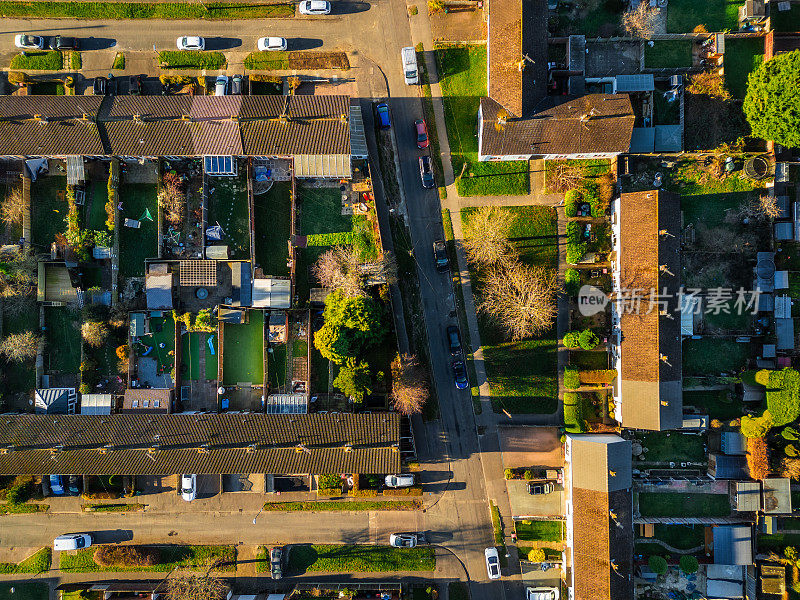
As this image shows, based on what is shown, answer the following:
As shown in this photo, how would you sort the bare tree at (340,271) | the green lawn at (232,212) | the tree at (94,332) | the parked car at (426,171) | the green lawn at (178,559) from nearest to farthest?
the bare tree at (340,271) < the tree at (94,332) < the parked car at (426,171) < the green lawn at (232,212) < the green lawn at (178,559)

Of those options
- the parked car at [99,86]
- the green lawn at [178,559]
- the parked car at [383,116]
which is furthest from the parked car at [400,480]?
the parked car at [99,86]

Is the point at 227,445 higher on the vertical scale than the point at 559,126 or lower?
lower

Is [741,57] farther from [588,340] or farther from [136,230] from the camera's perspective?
[136,230]

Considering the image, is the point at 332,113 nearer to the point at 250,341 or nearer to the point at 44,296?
the point at 250,341

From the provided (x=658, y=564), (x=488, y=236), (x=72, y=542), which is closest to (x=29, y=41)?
(x=488, y=236)

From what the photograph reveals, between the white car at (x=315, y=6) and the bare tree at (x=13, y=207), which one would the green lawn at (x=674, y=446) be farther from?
the bare tree at (x=13, y=207)

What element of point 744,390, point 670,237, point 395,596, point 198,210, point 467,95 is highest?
point 467,95

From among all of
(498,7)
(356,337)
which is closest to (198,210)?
(356,337)
